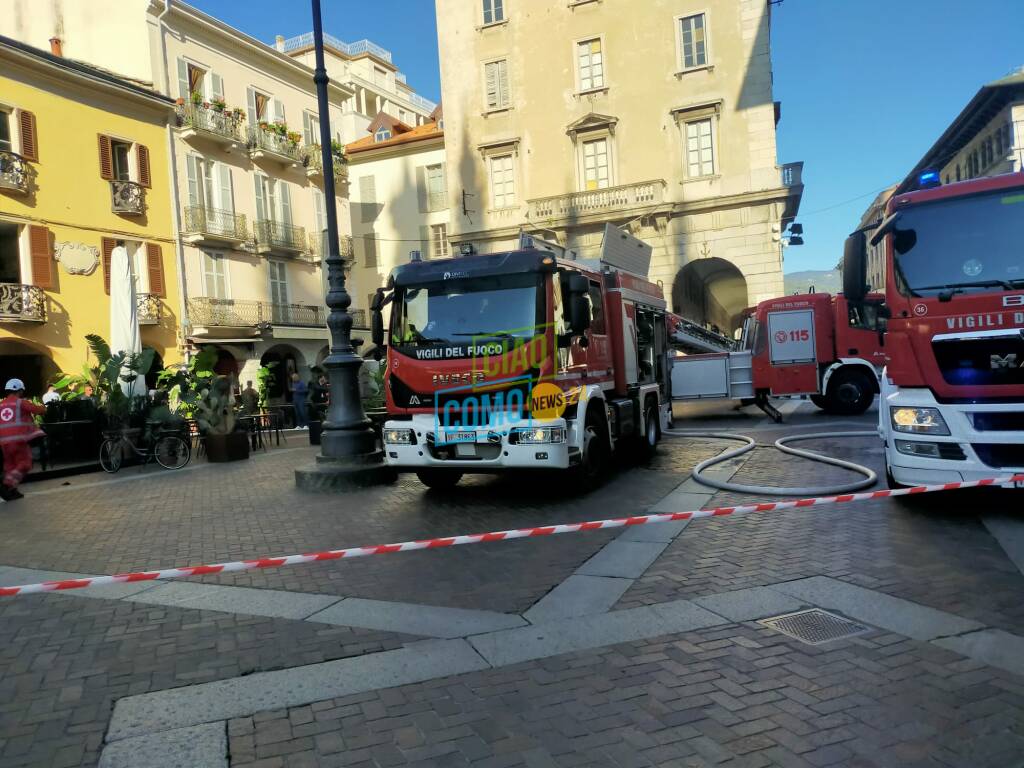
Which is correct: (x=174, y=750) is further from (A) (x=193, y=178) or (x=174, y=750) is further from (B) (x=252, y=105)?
(B) (x=252, y=105)

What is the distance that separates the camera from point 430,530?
22.2ft

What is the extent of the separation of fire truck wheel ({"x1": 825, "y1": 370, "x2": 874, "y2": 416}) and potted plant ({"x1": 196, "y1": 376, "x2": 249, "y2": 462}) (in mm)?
12086

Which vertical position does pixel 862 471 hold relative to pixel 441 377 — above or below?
below

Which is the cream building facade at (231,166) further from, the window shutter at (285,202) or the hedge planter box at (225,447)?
the hedge planter box at (225,447)

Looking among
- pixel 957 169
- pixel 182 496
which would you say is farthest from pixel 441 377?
pixel 957 169

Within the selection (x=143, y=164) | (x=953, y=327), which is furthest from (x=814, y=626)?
(x=143, y=164)

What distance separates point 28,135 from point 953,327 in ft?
75.7

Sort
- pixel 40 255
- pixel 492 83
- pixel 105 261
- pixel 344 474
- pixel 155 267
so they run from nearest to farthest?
pixel 344 474 < pixel 40 255 < pixel 105 261 < pixel 155 267 < pixel 492 83

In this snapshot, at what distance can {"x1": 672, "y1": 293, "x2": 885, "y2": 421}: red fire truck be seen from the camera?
1516 centimetres

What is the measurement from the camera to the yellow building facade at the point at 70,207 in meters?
20.0

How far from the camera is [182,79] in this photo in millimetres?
25812

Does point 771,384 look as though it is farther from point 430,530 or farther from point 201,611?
point 201,611

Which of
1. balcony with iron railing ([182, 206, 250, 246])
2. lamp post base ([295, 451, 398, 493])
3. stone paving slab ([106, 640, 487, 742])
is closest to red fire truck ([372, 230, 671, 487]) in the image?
lamp post base ([295, 451, 398, 493])

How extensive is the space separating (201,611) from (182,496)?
5.41 meters
